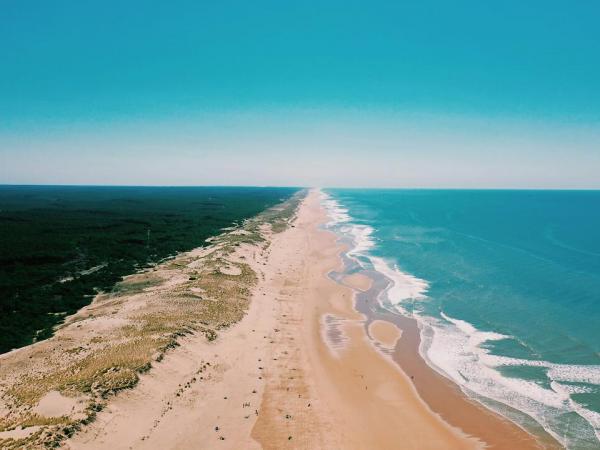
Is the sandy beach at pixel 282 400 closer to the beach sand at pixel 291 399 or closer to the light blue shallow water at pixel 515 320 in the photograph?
the beach sand at pixel 291 399

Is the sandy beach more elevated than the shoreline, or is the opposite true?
the sandy beach

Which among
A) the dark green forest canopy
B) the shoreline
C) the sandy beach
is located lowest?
the shoreline

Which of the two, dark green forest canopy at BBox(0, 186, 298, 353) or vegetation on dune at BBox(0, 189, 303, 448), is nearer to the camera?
vegetation on dune at BBox(0, 189, 303, 448)

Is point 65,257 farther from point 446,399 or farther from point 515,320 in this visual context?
point 515,320

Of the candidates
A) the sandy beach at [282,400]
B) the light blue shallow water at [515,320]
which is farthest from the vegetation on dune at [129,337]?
the light blue shallow water at [515,320]

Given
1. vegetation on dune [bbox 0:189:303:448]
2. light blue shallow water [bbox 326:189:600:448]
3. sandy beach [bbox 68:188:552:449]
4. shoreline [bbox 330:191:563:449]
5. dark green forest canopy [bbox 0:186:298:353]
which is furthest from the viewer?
dark green forest canopy [bbox 0:186:298:353]

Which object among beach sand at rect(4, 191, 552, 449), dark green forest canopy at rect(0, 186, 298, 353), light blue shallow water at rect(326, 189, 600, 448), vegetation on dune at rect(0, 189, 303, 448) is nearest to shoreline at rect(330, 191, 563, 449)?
beach sand at rect(4, 191, 552, 449)

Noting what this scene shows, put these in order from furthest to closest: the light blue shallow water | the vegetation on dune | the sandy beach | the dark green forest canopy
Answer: the dark green forest canopy < the light blue shallow water < the sandy beach < the vegetation on dune

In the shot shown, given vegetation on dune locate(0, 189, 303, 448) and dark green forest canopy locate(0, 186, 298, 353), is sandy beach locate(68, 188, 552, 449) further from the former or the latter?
dark green forest canopy locate(0, 186, 298, 353)
